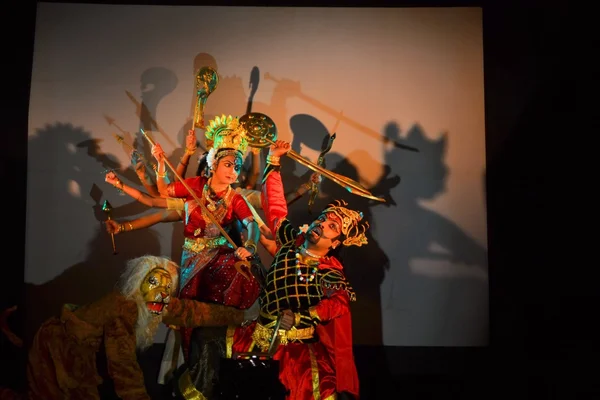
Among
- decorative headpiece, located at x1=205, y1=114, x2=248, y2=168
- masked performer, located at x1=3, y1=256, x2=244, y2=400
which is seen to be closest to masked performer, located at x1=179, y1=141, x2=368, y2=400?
masked performer, located at x1=3, y1=256, x2=244, y2=400

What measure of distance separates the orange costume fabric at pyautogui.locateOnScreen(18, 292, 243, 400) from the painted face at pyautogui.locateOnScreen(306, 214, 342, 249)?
1.11 meters

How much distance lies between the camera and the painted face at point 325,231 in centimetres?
370

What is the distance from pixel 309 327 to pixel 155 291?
887 mm

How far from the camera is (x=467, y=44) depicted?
4664mm

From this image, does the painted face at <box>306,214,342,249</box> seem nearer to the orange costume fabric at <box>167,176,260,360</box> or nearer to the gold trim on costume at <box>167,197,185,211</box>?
the orange costume fabric at <box>167,176,260,360</box>

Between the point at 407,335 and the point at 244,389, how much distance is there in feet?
5.45

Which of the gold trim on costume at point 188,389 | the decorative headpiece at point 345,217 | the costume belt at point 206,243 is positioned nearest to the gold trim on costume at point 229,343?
the gold trim on costume at point 188,389

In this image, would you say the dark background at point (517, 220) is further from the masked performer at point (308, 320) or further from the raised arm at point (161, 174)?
the raised arm at point (161, 174)

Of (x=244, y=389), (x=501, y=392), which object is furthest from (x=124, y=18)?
(x=501, y=392)

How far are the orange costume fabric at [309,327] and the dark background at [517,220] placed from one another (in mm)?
873

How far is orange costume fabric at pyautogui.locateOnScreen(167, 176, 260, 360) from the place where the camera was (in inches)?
151

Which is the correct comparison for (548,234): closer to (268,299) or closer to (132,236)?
(268,299)

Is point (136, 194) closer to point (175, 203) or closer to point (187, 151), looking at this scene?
point (175, 203)

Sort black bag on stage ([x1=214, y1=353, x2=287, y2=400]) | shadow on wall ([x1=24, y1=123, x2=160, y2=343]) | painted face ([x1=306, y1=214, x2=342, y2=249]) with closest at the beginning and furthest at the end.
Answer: black bag on stage ([x1=214, y1=353, x2=287, y2=400]) < painted face ([x1=306, y1=214, x2=342, y2=249]) < shadow on wall ([x1=24, y1=123, x2=160, y2=343])
